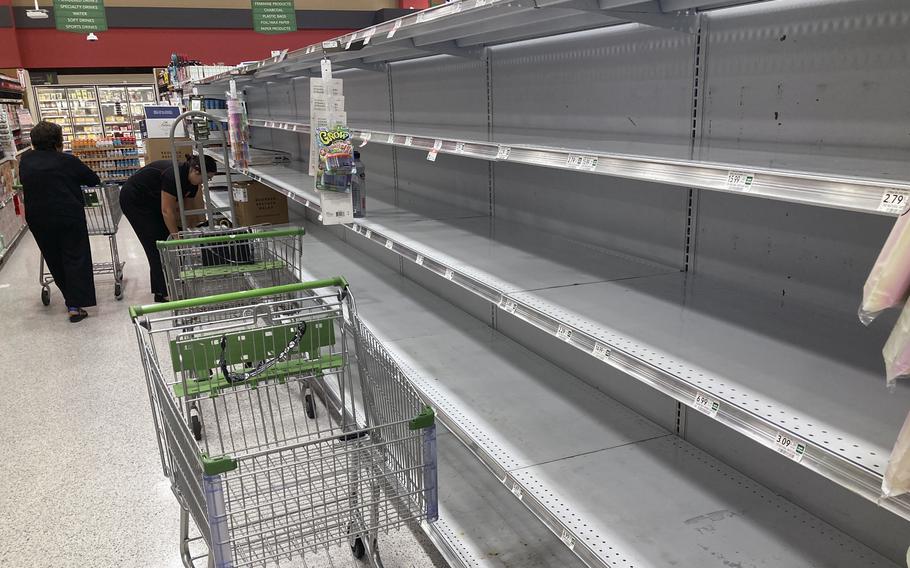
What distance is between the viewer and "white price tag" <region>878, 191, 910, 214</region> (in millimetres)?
1005

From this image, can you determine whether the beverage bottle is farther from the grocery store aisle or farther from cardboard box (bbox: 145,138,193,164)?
cardboard box (bbox: 145,138,193,164)

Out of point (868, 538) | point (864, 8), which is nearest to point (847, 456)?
point (868, 538)

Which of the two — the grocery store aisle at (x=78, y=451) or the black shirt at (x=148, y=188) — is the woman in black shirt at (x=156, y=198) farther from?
the grocery store aisle at (x=78, y=451)

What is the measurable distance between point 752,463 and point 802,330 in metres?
0.50

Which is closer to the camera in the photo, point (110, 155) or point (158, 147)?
point (158, 147)

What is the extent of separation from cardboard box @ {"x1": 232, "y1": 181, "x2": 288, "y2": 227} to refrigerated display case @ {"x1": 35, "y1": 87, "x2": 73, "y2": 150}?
33.1 feet

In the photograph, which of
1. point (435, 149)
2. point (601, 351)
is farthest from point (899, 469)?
point (435, 149)

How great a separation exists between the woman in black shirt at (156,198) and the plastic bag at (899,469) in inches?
218

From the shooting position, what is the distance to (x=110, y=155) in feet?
45.7

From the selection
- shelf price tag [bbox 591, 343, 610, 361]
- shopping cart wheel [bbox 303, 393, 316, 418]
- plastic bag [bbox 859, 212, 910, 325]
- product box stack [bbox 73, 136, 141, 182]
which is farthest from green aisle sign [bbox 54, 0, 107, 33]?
plastic bag [bbox 859, 212, 910, 325]

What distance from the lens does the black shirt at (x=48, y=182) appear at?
17.9ft

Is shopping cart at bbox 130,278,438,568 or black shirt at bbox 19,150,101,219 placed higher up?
black shirt at bbox 19,150,101,219

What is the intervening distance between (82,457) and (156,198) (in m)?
3.03

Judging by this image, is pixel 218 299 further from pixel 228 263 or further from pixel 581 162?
pixel 228 263
